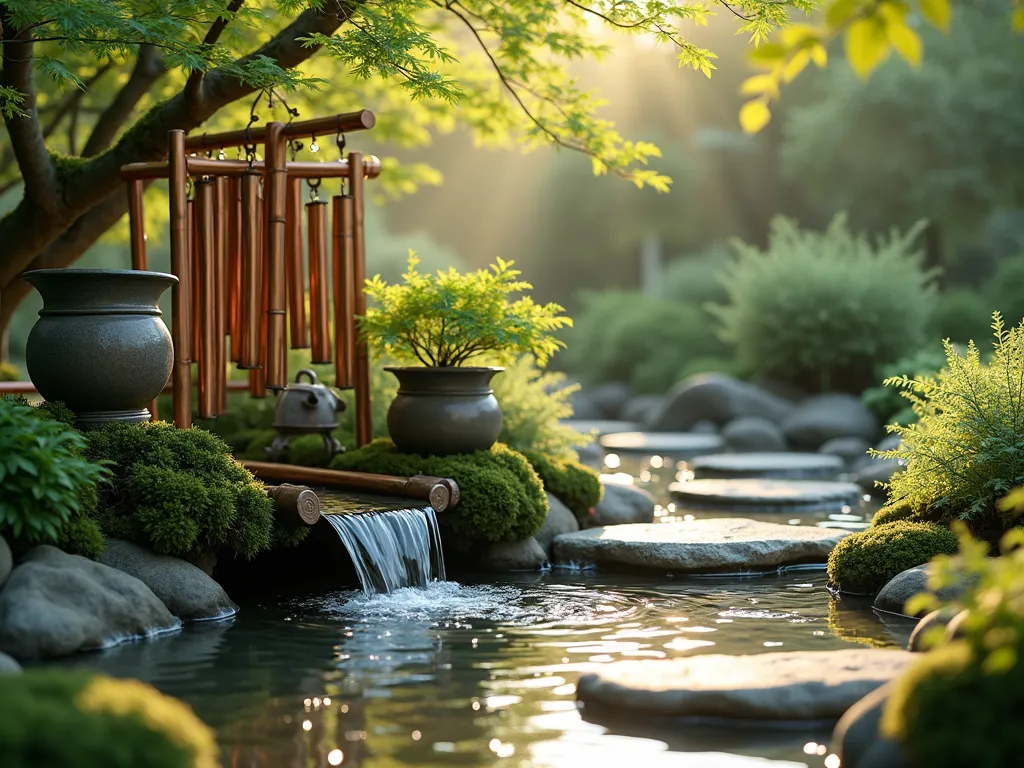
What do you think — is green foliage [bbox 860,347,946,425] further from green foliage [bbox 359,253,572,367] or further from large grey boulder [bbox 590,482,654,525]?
green foliage [bbox 359,253,572,367]

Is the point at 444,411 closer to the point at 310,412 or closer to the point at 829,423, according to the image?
the point at 310,412

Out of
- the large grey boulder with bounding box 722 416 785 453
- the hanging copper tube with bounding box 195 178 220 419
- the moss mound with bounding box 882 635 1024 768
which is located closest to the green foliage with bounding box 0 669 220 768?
the moss mound with bounding box 882 635 1024 768

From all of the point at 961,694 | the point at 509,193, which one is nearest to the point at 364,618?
the point at 961,694

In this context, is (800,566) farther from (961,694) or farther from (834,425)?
(834,425)

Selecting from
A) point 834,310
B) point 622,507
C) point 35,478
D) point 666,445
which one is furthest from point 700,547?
point 834,310

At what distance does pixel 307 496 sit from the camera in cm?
A: 835

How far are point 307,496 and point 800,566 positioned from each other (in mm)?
4016

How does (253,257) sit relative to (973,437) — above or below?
above

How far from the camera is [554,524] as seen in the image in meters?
10.4

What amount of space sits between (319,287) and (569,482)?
9.27 feet

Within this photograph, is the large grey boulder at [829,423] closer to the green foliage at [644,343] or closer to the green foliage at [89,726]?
the green foliage at [644,343]

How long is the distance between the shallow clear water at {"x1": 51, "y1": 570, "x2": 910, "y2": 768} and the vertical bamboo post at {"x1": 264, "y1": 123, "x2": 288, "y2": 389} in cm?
223

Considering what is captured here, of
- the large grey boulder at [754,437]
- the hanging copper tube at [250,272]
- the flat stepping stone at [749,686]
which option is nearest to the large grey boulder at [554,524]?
the hanging copper tube at [250,272]

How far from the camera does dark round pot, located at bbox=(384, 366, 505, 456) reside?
32.5ft
